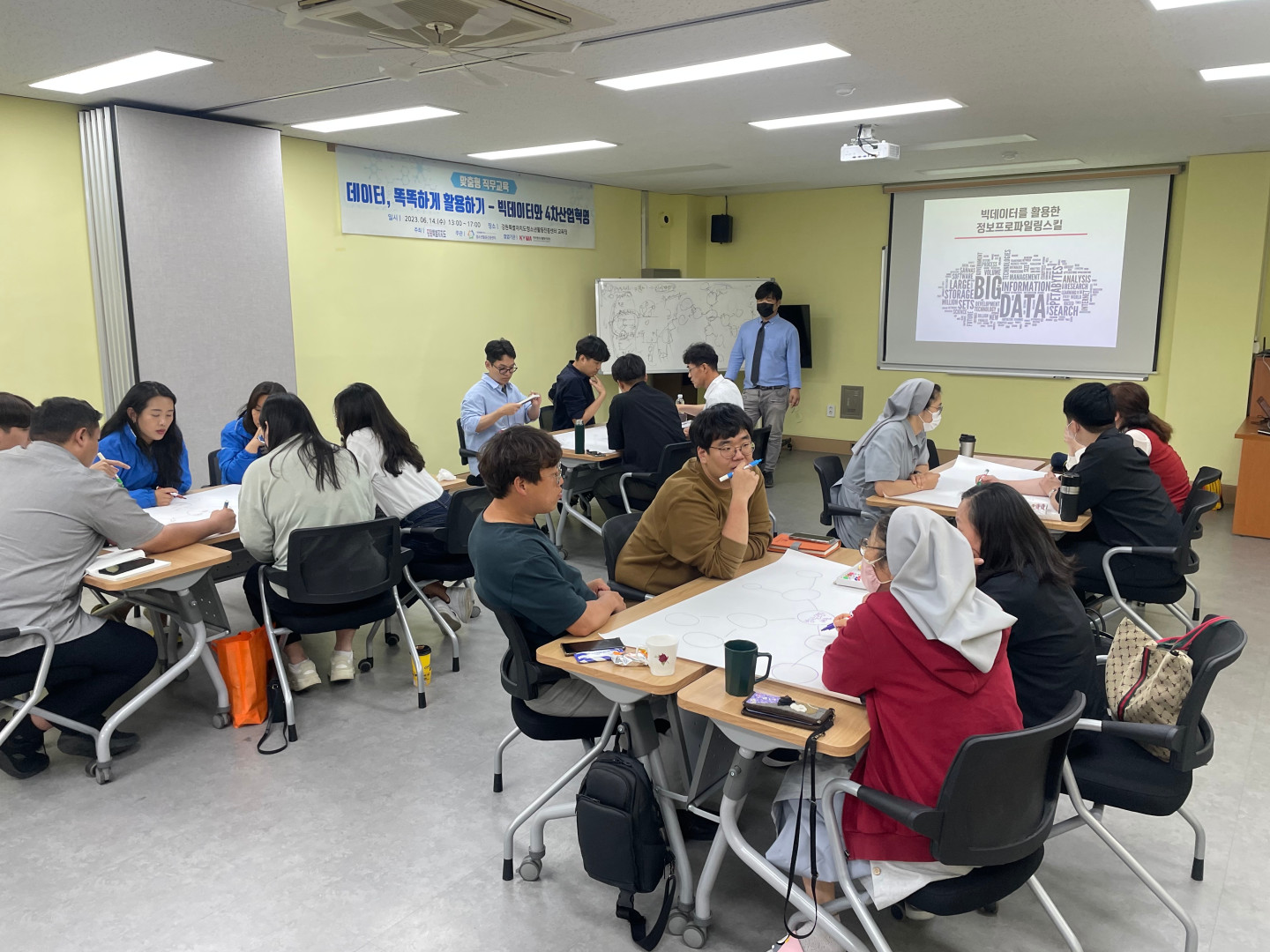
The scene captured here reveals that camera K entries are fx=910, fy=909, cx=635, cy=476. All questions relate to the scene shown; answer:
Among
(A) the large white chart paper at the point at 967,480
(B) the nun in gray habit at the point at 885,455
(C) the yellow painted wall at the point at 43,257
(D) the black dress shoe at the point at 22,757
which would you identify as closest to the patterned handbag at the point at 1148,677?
(A) the large white chart paper at the point at 967,480

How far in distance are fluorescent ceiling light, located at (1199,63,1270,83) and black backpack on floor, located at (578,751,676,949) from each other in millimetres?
4500

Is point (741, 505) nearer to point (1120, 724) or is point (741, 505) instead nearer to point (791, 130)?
point (1120, 724)

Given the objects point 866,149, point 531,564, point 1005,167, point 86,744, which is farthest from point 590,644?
point 1005,167

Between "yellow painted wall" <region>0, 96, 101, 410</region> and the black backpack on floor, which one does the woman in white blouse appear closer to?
the black backpack on floor

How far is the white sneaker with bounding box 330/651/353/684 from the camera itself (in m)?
4.06

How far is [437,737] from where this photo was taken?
361cm

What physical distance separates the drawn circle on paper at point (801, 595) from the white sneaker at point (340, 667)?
2.13m

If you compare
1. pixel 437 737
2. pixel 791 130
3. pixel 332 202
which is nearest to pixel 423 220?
pixel 332 202

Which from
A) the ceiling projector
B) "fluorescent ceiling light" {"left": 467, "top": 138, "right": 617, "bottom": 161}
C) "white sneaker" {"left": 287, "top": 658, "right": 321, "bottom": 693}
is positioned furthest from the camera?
"fluorescent ceiling light" {"left": 467, "top": 138, "right": 617, "bottom": 161}

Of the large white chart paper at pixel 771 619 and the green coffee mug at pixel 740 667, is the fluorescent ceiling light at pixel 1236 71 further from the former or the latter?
the green coffee mug at pixel 740 667

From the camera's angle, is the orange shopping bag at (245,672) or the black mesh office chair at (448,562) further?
the black mesh office chair at (448,562)

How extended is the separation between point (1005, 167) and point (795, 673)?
7162mm

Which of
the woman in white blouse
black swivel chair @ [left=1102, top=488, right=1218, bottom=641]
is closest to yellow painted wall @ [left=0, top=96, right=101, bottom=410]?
the woman in white blouse

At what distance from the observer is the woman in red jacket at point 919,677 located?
1.95 metres
